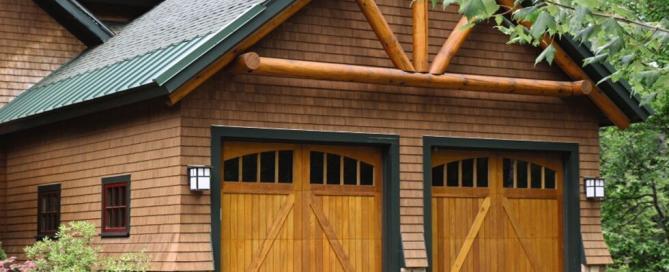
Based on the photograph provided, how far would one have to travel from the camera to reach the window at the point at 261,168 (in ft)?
45.9

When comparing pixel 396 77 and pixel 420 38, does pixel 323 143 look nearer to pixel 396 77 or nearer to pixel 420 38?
pixel 396 77

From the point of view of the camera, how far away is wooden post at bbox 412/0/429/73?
1472cm

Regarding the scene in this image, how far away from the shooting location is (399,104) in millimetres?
15008

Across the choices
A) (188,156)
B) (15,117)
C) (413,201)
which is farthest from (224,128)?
(15,117)

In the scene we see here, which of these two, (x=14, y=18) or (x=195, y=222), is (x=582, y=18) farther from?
(x=14, y=18)

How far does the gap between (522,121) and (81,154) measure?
5953mm

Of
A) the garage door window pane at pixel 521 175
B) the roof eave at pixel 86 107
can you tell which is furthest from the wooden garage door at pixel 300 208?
the garage door window pane at pixel 521 175

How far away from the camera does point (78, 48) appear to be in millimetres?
19234

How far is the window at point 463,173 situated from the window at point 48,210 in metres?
5.23

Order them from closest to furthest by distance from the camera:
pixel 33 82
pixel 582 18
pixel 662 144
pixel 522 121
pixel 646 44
A: 1. pixel 582 18
2. pixel 646 44
3. pixel 522 121
4. pixel 33 82
5. pixel 662 144

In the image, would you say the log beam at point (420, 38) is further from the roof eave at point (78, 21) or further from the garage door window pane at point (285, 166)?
the roof eave at point (78, 21)

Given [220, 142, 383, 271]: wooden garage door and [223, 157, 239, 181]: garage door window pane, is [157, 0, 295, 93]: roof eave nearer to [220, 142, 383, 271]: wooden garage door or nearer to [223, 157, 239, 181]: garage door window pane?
[220, 142, 383, 271]: wooden garage door

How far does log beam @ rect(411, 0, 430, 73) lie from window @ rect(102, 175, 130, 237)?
12.7 ft

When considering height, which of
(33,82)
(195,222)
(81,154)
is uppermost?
(33,82)
